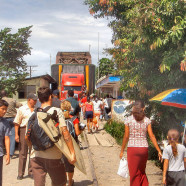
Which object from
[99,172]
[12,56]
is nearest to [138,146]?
[99,172]

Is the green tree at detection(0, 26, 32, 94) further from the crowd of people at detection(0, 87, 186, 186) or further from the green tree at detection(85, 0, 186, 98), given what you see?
the crowd of people at detection(0, 87, 186, 186)

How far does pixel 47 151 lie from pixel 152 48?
3.53 metres

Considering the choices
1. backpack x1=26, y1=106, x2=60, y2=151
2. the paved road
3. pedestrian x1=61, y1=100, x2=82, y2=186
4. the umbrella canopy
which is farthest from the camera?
the paved road

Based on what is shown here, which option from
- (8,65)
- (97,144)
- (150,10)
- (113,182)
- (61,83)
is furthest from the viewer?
(61,83)

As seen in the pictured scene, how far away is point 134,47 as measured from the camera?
8.46 m

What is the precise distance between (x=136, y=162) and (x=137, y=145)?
0.92 ft

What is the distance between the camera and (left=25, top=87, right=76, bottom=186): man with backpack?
4289 millimetres

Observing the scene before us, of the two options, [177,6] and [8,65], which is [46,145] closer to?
[177,6]

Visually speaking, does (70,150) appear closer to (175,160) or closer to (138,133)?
(138,133)

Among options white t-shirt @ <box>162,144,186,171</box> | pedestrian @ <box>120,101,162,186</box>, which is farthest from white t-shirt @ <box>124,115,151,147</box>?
white t-shirt @ <box>162,144,186,171</box>

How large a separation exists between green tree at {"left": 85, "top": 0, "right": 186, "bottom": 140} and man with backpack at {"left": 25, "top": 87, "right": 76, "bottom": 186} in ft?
7.96

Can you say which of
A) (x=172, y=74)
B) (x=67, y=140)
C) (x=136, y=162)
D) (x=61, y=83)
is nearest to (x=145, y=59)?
(x=172, y=74)

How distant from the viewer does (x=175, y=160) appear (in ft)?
16.7

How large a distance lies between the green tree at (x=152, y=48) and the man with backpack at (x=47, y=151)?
243cm
